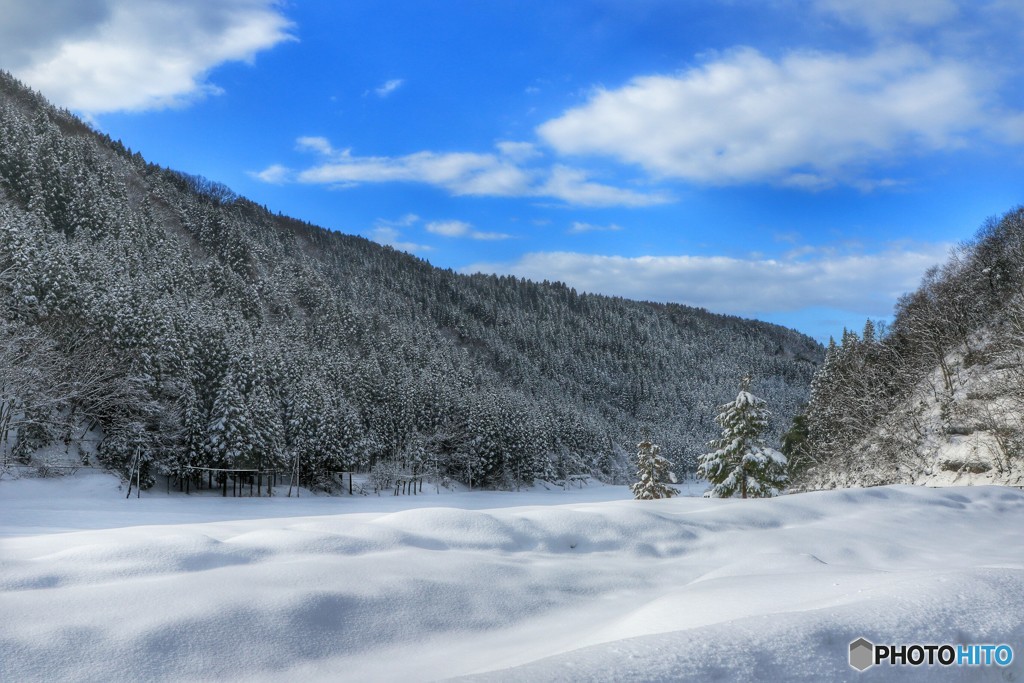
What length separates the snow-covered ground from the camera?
457 centimetres

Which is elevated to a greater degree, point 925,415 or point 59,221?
point 59,221

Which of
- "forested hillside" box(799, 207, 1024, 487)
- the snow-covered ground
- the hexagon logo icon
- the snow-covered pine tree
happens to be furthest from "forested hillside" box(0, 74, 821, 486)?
the hexagon logo icon

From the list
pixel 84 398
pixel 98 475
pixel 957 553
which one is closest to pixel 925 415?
pixel 957 553

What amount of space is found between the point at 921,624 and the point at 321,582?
4.96 meters

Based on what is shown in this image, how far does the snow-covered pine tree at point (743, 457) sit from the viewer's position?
26938 mm

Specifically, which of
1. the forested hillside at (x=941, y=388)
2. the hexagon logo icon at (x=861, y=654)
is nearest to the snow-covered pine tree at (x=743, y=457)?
the forested hillside at (x=941, y=388)

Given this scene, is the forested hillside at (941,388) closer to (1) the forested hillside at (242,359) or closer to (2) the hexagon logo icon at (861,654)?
(1) the forested hillside at (242,359)

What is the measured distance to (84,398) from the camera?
125 feet

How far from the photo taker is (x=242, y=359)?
176 feet

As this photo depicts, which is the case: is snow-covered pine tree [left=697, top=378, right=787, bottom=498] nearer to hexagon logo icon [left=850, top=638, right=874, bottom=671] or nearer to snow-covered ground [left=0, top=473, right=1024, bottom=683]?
snow-covered ground [left=0, top=473, right=1024, bottom=683]

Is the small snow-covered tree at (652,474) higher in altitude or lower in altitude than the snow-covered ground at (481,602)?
lower

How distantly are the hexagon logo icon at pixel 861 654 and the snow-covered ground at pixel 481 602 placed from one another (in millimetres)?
60

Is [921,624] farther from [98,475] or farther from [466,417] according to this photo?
[466,417]

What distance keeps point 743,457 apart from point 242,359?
133 ft
